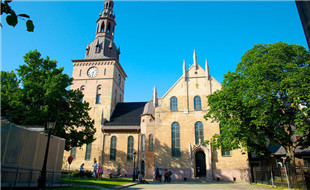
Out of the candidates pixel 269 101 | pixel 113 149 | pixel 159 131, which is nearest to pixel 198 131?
pixel 159 131

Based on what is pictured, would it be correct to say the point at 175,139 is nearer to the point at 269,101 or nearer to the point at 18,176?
the point at 269,101

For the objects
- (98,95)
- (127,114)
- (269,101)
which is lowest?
(269,101)

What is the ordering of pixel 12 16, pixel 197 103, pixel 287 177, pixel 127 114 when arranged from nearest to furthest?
pixel 12 16
pixel 287 177
pixel 197 103
pixel 127 114

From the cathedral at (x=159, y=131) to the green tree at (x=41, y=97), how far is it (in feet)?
29.7

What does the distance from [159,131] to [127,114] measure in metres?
11.4

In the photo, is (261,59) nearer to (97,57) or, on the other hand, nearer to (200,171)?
(200,171)

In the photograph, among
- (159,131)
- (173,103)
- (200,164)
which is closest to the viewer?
(200,164)

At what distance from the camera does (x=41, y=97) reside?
70.2 ft

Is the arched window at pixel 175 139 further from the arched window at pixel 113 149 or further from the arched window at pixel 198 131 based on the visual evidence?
the arched window at pixel 113 149

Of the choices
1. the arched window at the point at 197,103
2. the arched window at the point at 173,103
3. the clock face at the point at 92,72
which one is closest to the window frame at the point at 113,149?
the arched window at the point at 173,103

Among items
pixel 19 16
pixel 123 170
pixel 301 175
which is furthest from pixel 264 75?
pixel 123 170

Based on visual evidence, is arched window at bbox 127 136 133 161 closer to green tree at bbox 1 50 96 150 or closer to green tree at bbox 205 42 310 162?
green tree at bbox 1 50 96 150

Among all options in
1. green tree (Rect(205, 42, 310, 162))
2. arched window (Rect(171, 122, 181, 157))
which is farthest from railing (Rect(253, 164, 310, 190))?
arched window (Rect(171, 122, 181, 157))

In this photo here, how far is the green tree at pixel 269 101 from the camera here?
1714 centimetres
